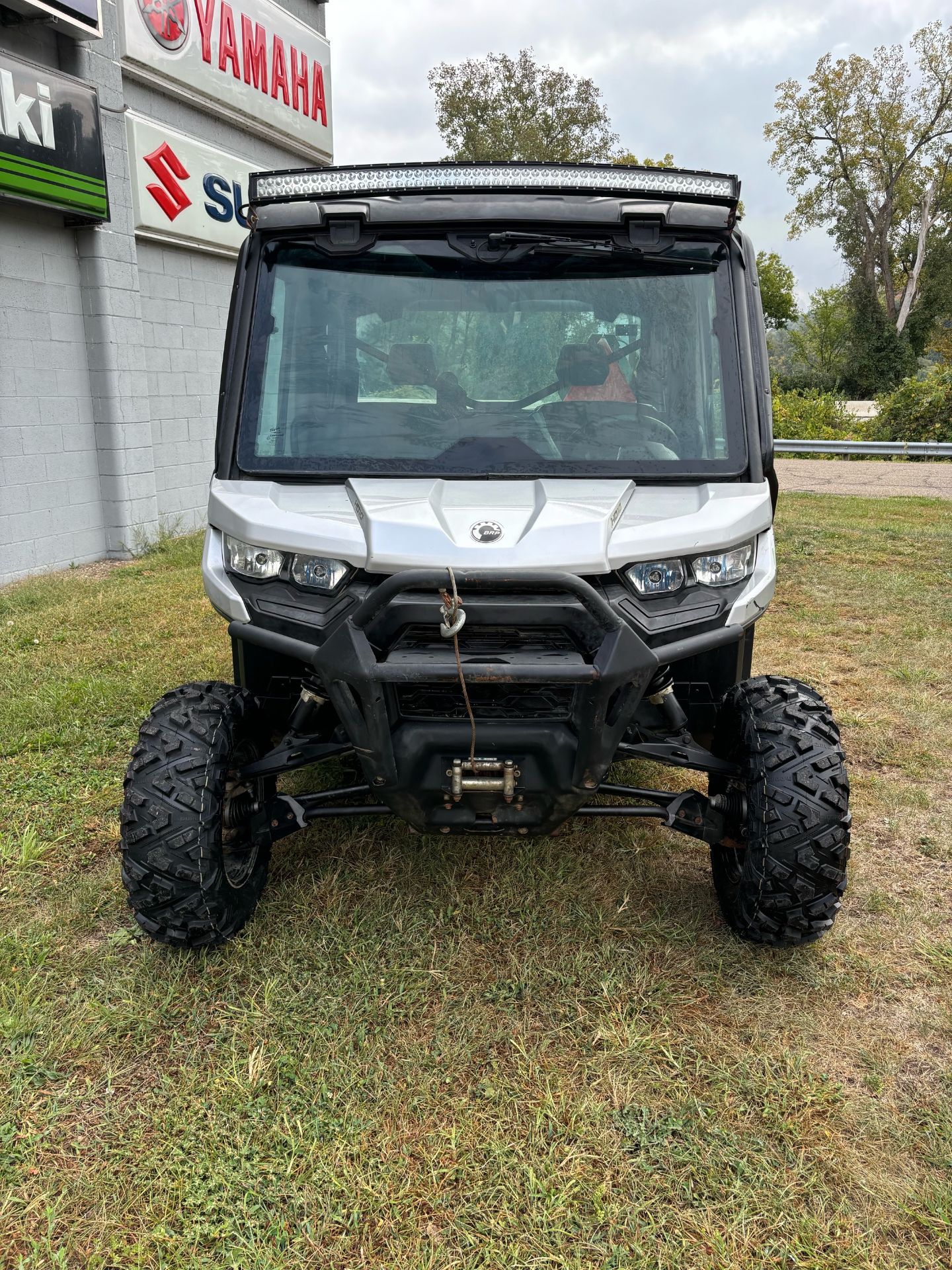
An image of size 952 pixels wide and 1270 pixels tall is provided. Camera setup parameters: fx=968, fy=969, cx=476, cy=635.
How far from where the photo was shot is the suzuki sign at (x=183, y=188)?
339 inches

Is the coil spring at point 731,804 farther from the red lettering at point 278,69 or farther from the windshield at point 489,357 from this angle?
the red lettering at point 278,69

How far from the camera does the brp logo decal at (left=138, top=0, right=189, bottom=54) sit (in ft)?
28.1

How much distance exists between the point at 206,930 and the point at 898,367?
42.7 meters

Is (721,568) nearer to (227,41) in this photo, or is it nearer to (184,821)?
(184,821)

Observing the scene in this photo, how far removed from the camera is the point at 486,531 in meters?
2.46

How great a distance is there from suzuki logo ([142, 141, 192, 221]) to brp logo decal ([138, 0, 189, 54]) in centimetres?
89

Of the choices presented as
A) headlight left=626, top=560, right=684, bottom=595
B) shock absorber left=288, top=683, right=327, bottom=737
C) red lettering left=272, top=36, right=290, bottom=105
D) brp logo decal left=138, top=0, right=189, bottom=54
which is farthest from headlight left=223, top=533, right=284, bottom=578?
red lettering left=272, top=36, right=290, bottom=105

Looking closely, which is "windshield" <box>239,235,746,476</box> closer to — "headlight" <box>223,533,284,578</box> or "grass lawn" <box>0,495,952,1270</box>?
"headlight" <box>223,533,284,578</box>

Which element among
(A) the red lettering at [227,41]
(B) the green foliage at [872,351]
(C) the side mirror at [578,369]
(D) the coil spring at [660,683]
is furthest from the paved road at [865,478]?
(B) the green foliage at [872,351]

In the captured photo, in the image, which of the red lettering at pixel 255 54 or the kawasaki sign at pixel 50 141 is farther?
the red lettering at pixel 255 54

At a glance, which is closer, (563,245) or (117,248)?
(563,245)

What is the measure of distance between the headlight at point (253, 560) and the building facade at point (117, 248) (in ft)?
18.2

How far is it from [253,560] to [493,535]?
28.1 inches

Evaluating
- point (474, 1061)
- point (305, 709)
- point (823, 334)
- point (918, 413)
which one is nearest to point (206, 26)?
point (305, 709)
